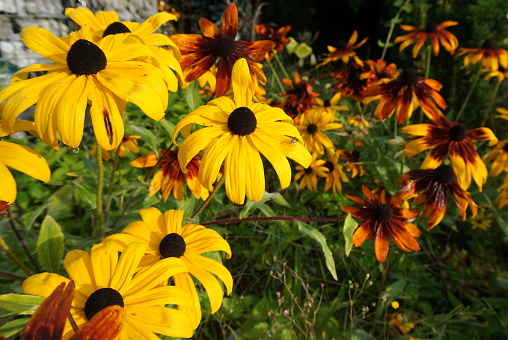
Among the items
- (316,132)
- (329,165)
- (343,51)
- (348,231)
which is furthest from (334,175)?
(343,51)

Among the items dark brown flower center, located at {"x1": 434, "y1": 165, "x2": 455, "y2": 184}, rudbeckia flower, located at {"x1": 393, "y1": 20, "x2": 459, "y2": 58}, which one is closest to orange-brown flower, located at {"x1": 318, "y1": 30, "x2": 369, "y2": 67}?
rudbeckia flower, located at {"x1": 393, "y1": 20, "x2": 459, "y2": 58}

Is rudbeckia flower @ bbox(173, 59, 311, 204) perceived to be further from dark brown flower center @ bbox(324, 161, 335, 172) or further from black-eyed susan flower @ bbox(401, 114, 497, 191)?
dark brown flower center @ bbox(324, 161, 335, 172)

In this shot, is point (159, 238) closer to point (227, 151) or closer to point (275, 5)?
point (227, 151)

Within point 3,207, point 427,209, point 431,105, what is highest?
point 3,207

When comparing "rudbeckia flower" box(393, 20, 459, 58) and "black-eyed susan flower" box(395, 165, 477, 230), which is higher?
"rudbeckia flower" box(393, 20, 459, 58)

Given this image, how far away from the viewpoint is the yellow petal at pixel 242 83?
95 centimetres

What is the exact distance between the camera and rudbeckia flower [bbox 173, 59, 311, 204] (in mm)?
841

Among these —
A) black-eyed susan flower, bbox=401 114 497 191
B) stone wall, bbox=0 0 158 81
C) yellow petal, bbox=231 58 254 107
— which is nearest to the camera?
yellow petal, bbox=231 58 254 107

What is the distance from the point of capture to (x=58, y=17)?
3779mm

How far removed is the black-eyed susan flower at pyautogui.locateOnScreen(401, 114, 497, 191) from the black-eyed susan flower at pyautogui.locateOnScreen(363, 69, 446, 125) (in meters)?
0.07

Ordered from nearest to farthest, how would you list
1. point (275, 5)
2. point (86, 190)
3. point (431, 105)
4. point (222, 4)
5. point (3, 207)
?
point (3, 207), point (86, 190), point (431, 105), point (275, 5), point (222, 4)

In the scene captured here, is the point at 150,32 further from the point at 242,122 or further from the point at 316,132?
the point at 316,132

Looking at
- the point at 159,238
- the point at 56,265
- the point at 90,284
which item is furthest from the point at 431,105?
the point at 56,265

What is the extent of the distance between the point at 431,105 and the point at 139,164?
→ 1.33 metres
